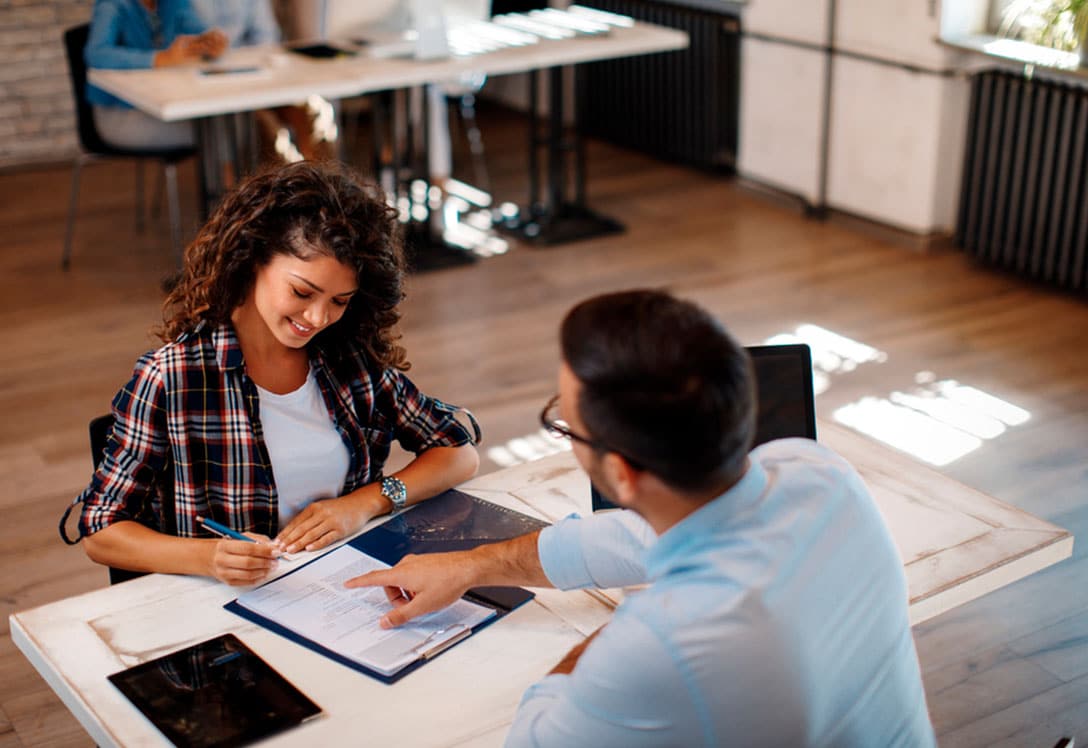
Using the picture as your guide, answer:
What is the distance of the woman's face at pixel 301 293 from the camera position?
1803 mm

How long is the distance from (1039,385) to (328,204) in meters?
2.74

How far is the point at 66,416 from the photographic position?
3803 millimetres

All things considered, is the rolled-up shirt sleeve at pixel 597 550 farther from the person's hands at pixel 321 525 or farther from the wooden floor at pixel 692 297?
the wooden floor at pixel 692 297

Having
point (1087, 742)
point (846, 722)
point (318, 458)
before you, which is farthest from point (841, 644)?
point (1087, 742)

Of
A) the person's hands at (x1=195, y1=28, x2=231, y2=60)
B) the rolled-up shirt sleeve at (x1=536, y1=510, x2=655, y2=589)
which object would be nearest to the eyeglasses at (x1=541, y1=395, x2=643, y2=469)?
the rolled-up shirt sleeve at (x1=536, y1=510, x2=655, y2=589)

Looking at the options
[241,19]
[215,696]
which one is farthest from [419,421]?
[241,19]

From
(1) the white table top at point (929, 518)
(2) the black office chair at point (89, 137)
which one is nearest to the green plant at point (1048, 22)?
(1) the white table top at point (929, 518)

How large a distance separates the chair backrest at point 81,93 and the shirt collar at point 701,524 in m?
4.10

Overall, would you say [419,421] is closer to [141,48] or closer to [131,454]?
[131,454]

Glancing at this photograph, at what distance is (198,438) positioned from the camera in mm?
1813

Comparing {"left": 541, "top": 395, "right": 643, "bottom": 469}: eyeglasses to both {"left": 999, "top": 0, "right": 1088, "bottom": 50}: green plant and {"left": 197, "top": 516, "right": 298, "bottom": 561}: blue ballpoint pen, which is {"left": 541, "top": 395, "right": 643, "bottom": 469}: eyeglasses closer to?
{"left": 197, "top": 516, "right": 298, "bottom": 561}: blue ballpoint pen

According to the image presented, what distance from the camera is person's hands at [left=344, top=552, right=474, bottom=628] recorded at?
1.58 meters

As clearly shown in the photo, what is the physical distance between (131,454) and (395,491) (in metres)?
0.38

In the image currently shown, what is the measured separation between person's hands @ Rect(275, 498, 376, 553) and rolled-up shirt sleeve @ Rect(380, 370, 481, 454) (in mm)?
207
